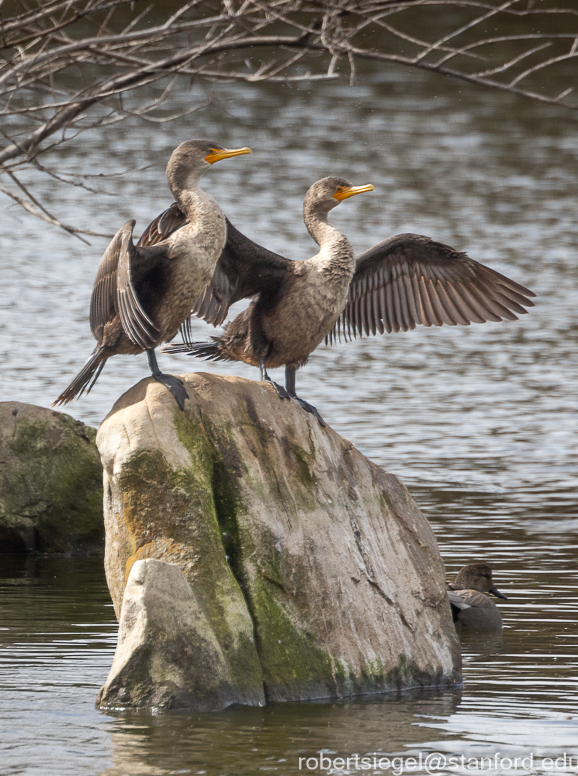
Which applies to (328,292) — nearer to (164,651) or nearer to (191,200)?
Answer: (191,200)

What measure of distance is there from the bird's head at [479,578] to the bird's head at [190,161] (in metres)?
2.82

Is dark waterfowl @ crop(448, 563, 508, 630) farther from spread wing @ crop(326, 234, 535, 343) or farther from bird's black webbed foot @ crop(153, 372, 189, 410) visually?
bird's black webbed foot @ crop(153, 372, 189, 410)

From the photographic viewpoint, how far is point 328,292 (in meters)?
6.48

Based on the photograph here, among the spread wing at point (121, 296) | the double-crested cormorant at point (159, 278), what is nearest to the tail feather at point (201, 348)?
the double-crested cormorant at point (159, 278)

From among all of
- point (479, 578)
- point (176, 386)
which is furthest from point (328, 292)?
point (479, 578)

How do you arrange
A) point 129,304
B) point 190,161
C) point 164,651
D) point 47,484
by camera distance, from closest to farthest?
point 164,651 → point 129,304 → point 190,161 → point 47,484

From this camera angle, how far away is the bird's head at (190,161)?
6.27 metres

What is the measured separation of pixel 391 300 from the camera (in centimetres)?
771

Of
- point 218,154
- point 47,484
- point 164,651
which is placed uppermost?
point 218,154

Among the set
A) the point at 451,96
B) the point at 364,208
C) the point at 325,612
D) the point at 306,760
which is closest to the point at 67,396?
the point at 325,612

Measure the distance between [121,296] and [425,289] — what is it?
2595 mm

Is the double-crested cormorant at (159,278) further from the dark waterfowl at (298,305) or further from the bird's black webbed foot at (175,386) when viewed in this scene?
the dark waterfowl at (298,305)

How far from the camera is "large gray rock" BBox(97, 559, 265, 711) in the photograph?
5.20m

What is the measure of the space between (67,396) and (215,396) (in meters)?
0.80
